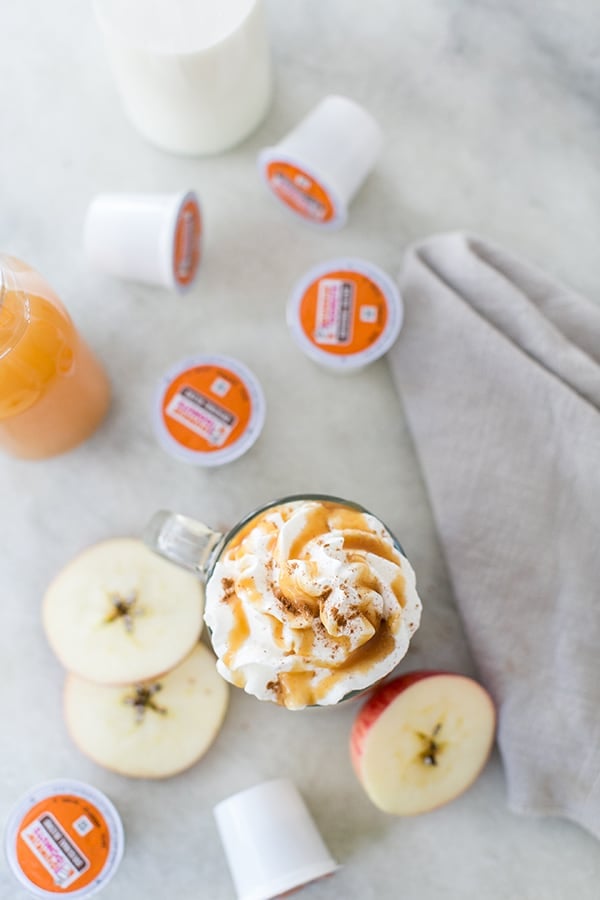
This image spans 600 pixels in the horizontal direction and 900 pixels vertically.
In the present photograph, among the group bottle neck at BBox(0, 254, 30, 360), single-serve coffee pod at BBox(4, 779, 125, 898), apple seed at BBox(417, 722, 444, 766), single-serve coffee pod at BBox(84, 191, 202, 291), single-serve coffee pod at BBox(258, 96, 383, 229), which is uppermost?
single-serve coffee pod at BBox(258, 96, 383, 229)

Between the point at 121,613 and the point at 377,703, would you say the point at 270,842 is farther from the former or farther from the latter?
the point at 121,613

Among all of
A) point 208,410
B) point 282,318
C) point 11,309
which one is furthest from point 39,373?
point 282,318

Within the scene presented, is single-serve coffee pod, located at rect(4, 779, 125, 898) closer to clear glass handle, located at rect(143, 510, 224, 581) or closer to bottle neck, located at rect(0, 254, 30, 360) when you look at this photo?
clear glass handle, located at rect(143, 510, 224, 581)

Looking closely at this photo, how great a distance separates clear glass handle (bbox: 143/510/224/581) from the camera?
824 millimetres

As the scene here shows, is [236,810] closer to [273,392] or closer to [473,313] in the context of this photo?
[273,392]

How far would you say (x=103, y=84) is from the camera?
1.08 metres

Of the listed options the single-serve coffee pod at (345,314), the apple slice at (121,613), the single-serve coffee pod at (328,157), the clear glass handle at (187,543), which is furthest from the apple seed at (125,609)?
the single-serve coffee pod at (328,157)

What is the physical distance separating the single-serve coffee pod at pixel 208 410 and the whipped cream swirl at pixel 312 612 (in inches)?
9.1

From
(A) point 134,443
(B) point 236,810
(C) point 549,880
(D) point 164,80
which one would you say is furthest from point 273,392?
(C) point 549,880

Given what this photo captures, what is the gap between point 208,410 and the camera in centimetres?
95

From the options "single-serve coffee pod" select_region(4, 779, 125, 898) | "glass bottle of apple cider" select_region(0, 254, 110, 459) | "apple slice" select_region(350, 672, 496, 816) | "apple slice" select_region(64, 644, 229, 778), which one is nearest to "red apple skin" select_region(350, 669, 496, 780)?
"apple slice" select_region(350, 672, 496, 816)

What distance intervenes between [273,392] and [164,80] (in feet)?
1.18

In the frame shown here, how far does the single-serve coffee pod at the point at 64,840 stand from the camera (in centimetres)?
86

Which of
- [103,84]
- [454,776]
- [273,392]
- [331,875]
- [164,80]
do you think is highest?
[164,80]
